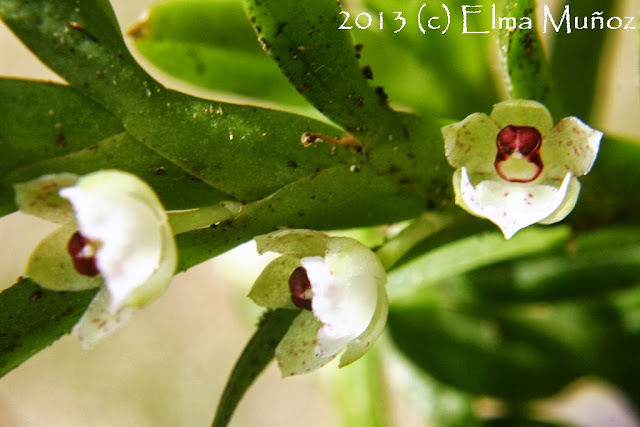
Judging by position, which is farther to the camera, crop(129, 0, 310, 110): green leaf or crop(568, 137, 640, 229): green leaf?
crop(129, 0, 310, 110): green leaf

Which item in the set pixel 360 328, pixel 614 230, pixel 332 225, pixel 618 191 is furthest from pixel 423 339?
pixel 360 328

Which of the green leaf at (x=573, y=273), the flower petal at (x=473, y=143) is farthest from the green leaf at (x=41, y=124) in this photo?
the green leaf at (x=573, y=273)

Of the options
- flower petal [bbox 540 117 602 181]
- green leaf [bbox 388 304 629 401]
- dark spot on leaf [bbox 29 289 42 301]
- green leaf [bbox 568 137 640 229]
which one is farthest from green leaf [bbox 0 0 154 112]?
green leaf [bbox 388 304 629 401]

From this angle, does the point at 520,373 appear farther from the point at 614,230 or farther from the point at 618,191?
the point at 618,191

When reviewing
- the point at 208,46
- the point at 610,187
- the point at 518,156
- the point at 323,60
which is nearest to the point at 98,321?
the point at 323,60

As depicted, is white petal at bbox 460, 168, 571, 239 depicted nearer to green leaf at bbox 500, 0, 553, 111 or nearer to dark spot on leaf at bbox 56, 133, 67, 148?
green leaf at bbox 500, 0, 553, 111
